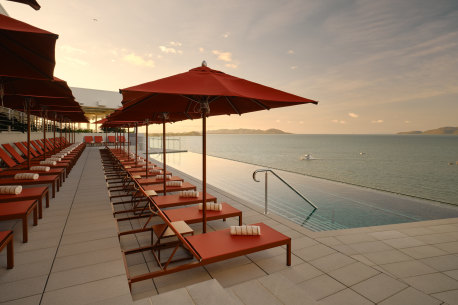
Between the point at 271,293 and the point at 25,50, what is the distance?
3.10 metres

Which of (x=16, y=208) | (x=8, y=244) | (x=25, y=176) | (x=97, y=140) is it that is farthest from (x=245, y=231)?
(x=97, y=140)

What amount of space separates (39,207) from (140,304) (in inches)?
132

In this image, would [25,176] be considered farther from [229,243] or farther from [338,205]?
[338,205]

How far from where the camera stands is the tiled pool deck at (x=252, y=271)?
7.13 feet

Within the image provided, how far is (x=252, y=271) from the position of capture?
9.34 ft

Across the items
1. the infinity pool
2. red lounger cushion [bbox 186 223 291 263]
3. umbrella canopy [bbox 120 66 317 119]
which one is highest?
umbrella canopy [bbox 120 66 317 119]

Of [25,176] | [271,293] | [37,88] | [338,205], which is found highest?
[37,88]

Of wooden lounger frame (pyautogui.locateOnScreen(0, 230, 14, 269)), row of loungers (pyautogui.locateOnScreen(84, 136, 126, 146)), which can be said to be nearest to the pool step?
wooden lounger frame (pyautogui.locateOnScreen(0, 230, 14, 269))

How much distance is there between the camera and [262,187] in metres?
9.50

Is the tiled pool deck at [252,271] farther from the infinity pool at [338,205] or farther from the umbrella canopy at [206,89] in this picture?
the umbrella canopy at [206,89]

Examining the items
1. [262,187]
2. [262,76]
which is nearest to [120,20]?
[262,187]

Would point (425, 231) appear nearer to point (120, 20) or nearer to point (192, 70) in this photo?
point (192, 70)

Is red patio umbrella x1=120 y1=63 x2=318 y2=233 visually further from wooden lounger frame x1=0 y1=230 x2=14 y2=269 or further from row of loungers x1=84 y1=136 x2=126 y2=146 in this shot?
row of loungers x1=84 y1=136 x2=126 y2=146

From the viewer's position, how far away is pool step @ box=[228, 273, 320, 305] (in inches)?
82.5
